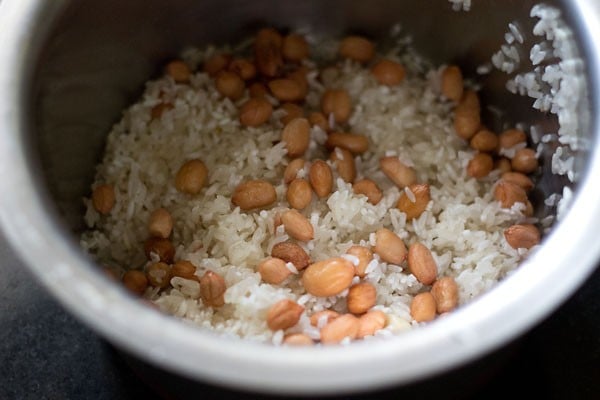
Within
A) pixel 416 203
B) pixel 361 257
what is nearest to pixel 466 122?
pixel 416 203

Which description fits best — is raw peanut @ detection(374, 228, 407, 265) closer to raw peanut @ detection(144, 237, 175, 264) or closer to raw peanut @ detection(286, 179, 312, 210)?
raw peanut @ detection(286, 179, 312, 210)

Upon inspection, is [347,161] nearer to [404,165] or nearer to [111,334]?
[404,165]

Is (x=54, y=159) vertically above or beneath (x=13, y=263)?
above

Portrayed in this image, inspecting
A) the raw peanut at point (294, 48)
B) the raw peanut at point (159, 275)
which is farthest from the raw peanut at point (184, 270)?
the raw peanut at point (294, 48)

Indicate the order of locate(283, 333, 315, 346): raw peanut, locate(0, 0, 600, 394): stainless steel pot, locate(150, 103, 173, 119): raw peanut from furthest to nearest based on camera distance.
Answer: locate(150, 103, 173, 119): raw peanut
locate(283, 333, 315, 346): raw peanut
locate(0, 0, 600, 394): stainless steel pot

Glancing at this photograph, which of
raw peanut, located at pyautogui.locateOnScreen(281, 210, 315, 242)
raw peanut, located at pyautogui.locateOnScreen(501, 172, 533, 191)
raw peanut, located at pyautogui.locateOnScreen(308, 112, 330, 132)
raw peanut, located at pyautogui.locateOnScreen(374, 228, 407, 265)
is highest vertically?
raw peanut, located at pyautogui.locateOnScreen(501, 172, 533, 191)

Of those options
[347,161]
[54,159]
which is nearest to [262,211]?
[347,161]

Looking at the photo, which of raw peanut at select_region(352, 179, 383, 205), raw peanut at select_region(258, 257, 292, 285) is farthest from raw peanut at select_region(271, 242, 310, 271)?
raw peanut at select_region(352, 179, 383, 205)

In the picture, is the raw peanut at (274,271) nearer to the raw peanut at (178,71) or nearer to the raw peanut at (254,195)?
the raw peanut at (254,195)
